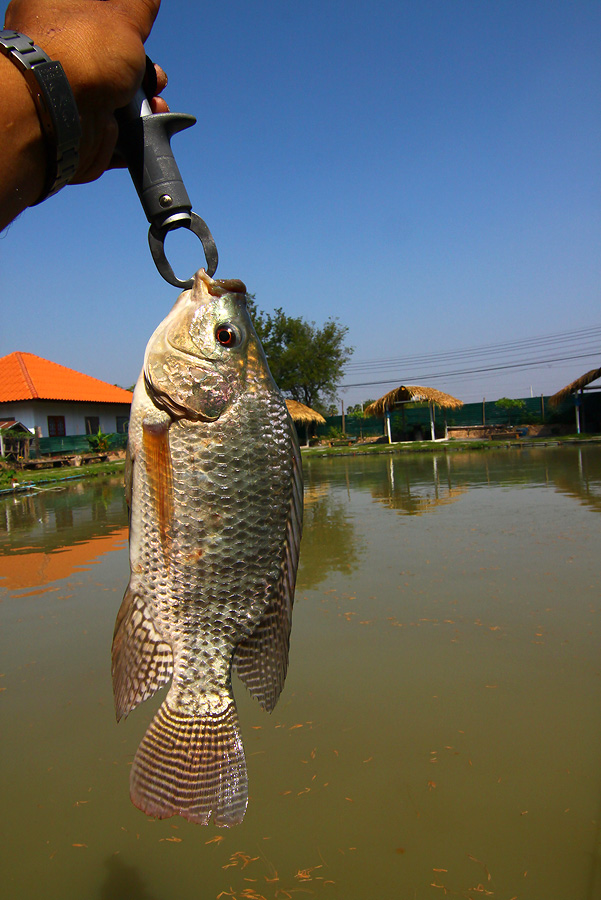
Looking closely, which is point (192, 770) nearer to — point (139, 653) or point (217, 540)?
point (139, 653)

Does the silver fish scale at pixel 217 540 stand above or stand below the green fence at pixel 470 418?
below

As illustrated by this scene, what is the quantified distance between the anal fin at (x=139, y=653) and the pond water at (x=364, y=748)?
1.58 meters

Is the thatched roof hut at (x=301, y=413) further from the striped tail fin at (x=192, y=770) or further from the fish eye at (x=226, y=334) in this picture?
the striped tail fin at (x=192, y=770)

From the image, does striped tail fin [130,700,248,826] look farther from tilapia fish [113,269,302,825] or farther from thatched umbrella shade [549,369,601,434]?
thatched umbrella shade [549,369,601,434]

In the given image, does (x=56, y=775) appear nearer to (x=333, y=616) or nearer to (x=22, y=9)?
(x=333, y=616)

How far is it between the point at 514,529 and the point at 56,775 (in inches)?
267

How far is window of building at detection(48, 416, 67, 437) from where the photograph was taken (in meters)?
30.8

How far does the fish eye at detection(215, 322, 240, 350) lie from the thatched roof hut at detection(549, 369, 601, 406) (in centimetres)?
3348

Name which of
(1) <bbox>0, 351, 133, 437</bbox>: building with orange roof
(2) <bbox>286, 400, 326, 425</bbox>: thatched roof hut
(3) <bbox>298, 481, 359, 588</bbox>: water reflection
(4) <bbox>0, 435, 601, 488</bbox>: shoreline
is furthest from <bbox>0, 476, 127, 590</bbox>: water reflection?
(2) <bbox>286, 400, 326, 425</bbox>: thatched roof hut

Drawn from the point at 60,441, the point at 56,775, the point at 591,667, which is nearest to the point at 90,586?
the point at 56,775

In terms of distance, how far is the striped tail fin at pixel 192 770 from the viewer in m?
1.33

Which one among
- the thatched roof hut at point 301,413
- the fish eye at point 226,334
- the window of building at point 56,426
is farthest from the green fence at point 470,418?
the fish eye at point 226,334

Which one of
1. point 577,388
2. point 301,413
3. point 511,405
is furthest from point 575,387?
point 301,413

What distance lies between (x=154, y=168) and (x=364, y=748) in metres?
3.12
